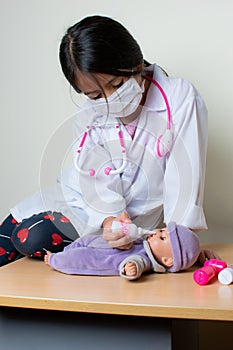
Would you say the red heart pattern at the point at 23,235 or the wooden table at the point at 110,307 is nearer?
the wooden table at the point at 110,307

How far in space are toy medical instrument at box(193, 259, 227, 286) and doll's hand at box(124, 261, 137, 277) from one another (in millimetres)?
100

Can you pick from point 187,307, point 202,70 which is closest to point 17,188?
point 202,70

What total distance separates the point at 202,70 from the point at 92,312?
0.79 meters

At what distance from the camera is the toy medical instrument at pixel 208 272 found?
0.85 metres

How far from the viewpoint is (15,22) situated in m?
1.49

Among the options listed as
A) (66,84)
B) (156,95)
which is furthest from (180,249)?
(66,84)

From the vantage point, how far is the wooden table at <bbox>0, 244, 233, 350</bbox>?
739 mm

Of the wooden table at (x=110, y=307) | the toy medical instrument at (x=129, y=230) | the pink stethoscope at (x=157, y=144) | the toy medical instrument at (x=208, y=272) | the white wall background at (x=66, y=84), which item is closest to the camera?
the wooden table at (x=110, y=307)

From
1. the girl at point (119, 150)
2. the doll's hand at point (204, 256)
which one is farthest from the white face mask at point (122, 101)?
the doll's hand at point (204, 256)

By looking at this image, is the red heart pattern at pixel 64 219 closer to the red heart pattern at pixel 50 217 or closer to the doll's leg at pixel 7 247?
the red heart pattern at pixel 50 217

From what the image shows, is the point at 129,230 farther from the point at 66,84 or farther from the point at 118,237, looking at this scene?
the point at 66,84

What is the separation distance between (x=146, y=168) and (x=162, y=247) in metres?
0.23

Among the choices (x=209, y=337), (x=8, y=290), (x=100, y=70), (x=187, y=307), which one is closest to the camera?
(x=187, y=307)

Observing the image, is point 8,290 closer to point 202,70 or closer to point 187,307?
point 187,307
